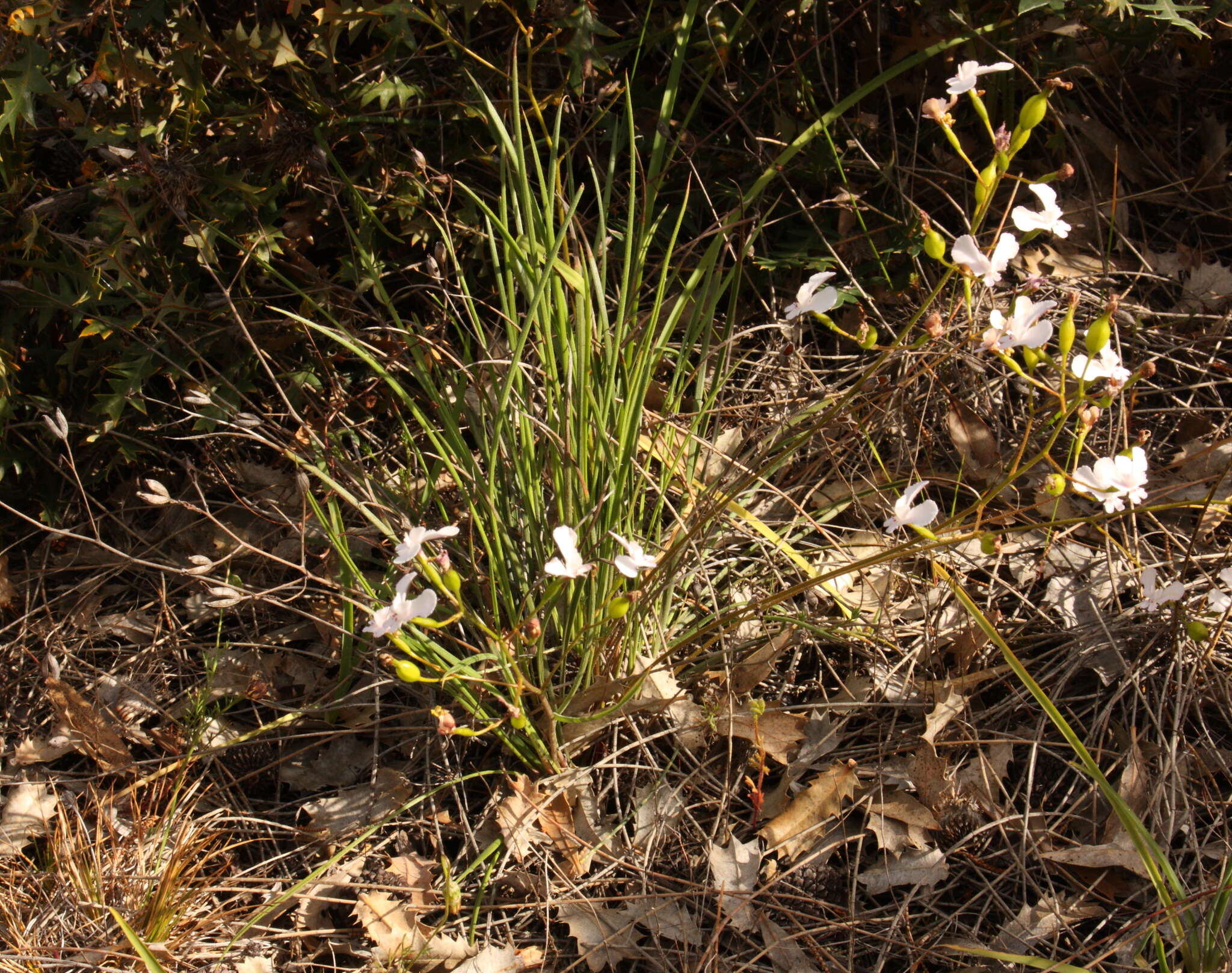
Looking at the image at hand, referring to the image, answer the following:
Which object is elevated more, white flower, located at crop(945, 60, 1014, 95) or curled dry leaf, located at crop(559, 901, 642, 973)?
white flower, located at crop(945, 60, 1014, 95)

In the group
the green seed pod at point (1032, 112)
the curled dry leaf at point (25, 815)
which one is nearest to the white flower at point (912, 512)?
the green seed pod at point (1032, 112)

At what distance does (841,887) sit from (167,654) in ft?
3.98

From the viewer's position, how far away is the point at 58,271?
1.58 m

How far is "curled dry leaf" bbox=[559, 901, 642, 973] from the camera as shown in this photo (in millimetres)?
1297

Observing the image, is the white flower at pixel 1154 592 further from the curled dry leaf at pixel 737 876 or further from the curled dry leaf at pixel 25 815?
the curled dry leaf at pixel 25 815

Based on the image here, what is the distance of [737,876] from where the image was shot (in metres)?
1.35

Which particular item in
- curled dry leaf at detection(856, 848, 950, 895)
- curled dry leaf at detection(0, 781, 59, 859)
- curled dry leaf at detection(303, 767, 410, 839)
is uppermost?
curled dry leaf at detection(0, 781, 59, 859)

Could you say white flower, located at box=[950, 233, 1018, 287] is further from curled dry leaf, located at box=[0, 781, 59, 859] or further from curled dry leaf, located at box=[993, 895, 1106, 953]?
curled dry leaf, located at box=[0, 781, 59, 859]

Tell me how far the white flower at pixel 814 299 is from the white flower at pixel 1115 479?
33 cm

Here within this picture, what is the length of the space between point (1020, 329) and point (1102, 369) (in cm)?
12

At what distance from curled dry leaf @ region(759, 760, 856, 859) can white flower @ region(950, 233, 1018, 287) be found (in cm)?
74

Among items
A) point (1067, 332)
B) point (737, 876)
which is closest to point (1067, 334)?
point (1067, 332)

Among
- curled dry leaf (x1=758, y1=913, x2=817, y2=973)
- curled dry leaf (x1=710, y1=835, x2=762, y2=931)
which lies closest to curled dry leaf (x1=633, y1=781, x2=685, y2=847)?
curled dry leaf (x1=710, y1=835, x2=762, y2=931)

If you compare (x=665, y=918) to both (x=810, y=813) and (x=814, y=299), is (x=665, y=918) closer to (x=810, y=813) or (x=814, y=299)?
(x=810, y=813)
